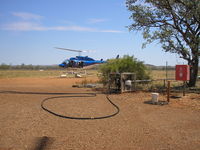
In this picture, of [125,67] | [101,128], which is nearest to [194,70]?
[125,67]

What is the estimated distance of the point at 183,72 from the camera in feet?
38.9

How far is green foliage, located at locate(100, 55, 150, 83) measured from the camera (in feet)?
52.4

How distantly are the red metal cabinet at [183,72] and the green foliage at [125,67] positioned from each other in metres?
4.38

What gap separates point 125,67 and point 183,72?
484 centimetres

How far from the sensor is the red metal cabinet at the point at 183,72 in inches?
462

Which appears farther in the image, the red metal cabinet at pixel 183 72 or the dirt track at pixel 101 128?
the red metal cabinet at pixel 183 72

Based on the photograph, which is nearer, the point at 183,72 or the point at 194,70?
the point at 183,72

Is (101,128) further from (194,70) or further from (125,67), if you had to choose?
(194,70)

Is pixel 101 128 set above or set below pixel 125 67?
below

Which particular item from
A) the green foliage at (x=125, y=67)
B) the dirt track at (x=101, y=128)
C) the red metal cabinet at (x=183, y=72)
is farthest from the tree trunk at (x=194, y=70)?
the dirt track at (x=101, y=128)

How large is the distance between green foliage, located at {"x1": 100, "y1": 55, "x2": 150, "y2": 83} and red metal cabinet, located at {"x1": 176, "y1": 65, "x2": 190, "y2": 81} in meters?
4.38

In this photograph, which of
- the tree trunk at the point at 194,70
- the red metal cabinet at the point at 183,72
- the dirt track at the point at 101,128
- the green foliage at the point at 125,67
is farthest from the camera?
the tree trunk at the point at 194,70

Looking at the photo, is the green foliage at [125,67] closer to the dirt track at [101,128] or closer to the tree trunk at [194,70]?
the tree trunk at [194,70]

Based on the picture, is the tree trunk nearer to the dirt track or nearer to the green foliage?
the green foliage
